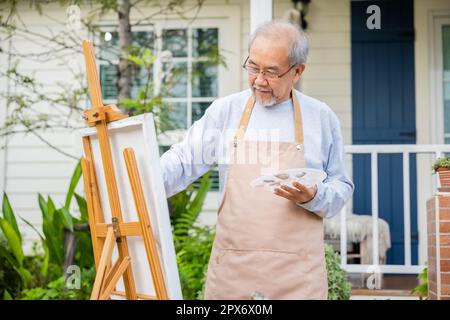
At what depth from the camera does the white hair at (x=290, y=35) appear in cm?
208

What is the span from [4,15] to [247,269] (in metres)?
3.60

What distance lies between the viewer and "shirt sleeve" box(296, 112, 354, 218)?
205 centimetres

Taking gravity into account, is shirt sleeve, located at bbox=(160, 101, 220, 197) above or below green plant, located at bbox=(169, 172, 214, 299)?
above

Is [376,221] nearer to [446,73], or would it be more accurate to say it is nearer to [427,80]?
[446,73]

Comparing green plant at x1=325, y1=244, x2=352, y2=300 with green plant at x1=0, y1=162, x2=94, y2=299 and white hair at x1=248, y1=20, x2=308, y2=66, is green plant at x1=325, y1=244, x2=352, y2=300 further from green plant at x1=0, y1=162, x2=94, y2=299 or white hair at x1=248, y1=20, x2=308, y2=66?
white hair at x1=248, y1=20, x2=308, y2=66

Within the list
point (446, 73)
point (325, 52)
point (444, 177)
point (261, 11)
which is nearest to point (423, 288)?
point (444, 177)

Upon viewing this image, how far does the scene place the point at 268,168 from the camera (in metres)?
2.09

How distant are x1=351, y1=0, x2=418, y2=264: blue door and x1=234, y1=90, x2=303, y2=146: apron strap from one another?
310 centimetres

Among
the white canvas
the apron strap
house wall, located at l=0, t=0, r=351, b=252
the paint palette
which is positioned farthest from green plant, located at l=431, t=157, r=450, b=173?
the white canvas

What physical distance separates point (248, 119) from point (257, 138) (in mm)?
62

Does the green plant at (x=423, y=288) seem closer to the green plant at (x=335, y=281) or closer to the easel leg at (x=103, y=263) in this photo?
the green plant at (x=335, y=281)
